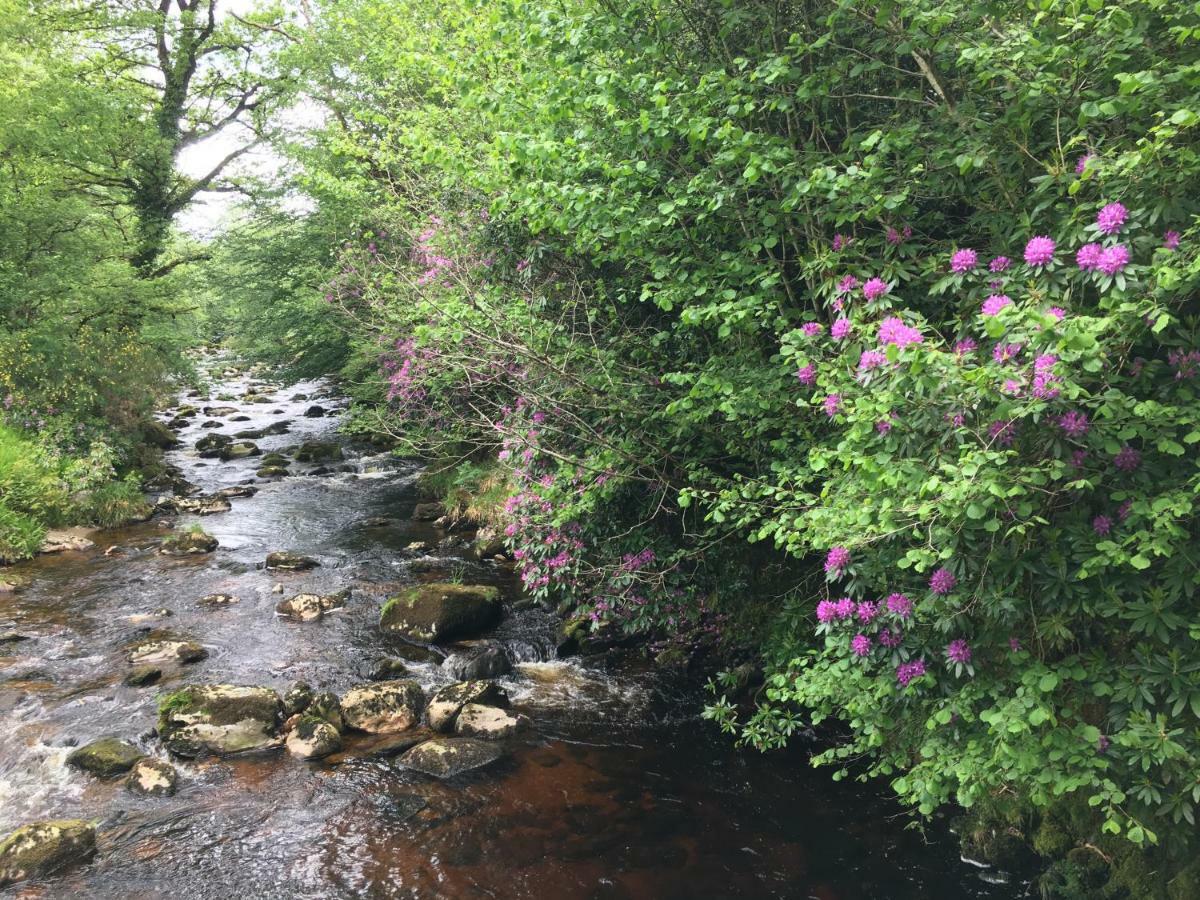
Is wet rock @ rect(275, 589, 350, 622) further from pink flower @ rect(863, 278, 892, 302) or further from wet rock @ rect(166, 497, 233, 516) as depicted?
pink flower @ rect(863, 278, 892, 302)

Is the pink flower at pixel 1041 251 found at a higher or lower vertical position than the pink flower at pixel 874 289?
higher

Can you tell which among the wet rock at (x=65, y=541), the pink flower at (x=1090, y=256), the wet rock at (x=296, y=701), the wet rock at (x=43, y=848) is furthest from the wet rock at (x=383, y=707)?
the wet rock at (x=65, y=541)

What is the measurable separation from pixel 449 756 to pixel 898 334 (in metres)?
5.33

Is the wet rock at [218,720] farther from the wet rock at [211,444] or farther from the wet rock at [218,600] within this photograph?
the wet rock at [211,444]

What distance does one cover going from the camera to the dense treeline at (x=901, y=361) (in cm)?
293

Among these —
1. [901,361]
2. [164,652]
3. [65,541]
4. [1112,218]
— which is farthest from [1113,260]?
[65,541]

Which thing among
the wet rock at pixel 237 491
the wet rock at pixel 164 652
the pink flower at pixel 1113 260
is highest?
the pink flower at pixel 1113 260

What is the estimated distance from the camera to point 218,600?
9.80m

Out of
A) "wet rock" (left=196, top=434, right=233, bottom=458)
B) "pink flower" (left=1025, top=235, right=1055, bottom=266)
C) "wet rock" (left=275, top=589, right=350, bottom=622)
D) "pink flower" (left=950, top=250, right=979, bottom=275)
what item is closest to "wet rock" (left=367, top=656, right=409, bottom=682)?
"wet rock" (left=275, top=589, right=350, bottom=622)

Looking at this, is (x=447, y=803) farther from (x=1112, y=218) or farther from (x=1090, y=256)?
(x=1112, y=218)

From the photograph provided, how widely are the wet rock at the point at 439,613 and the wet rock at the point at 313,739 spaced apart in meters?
2.12

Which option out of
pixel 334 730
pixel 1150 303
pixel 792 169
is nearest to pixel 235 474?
pixel 334 730

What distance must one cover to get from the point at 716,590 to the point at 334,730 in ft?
12.8

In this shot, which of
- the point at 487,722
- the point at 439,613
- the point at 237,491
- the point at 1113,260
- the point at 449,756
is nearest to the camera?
the point at 1113,260
